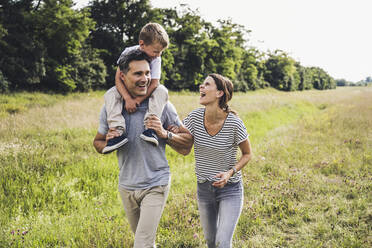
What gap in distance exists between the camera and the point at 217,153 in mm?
2797

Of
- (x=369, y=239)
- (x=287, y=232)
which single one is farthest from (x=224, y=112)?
(x=369, y=239)

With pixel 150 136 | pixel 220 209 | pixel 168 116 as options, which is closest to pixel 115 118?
pixel 150 136

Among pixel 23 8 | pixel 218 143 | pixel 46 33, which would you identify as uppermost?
pixel 23 8

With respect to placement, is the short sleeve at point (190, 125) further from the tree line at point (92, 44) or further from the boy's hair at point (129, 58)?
the tree line at point (92, 44)

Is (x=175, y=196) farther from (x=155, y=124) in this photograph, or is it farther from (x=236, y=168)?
(x=155, y=124)

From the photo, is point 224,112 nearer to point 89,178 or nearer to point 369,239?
point 369,239

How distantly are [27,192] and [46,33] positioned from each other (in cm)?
1910

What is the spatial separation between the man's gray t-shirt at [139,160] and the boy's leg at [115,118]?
10cm

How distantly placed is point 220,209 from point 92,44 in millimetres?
28084

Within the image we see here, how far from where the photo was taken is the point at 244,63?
52500 mm

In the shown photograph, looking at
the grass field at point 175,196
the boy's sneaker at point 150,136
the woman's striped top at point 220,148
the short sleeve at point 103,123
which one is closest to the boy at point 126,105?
the boy's sneaker at point 150,136

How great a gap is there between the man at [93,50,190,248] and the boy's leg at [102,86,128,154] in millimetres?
49

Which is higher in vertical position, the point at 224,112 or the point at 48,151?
the point at 224,112

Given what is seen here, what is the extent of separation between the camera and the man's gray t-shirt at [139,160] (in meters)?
2.32
